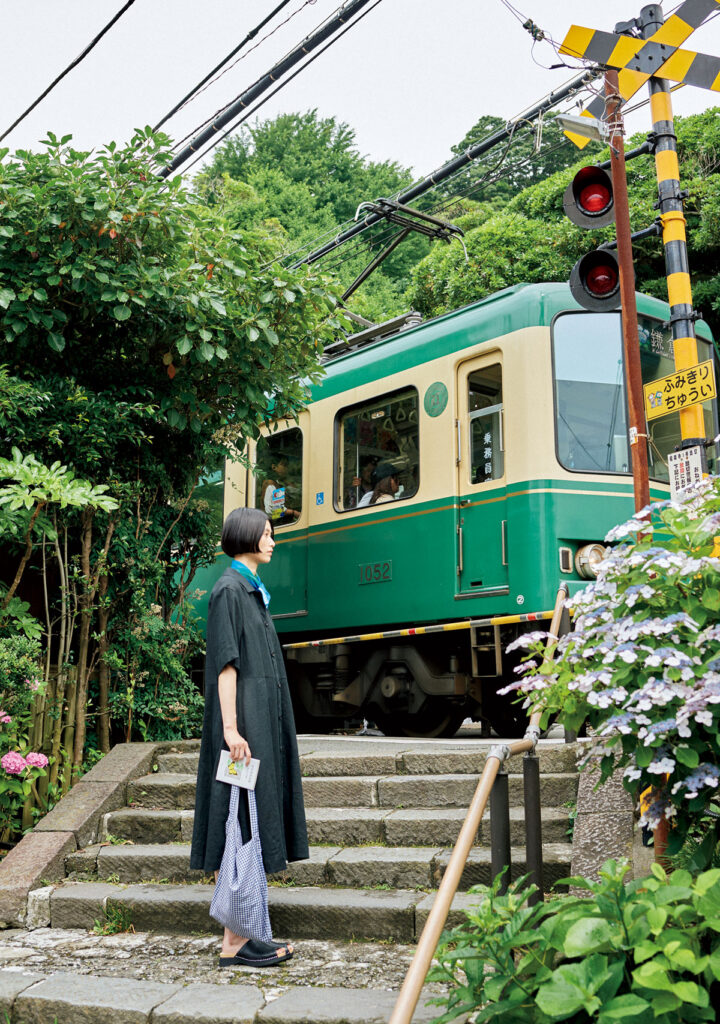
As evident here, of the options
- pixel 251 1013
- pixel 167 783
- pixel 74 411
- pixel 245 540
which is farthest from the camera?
pixel 74 411

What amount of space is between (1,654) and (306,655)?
4028mm

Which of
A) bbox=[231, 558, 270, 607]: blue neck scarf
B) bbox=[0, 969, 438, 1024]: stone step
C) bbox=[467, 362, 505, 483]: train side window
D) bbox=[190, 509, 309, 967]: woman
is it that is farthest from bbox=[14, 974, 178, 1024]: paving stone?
bbox=[467, 362, 505, 483]: train side window

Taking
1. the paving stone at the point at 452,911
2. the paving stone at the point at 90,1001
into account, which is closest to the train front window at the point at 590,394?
the paving stone at the point at 452,911

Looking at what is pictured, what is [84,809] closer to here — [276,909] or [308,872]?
[308,872]

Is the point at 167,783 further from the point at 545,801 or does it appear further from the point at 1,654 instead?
the point at 545,801

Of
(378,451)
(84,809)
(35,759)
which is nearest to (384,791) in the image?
(84,809)

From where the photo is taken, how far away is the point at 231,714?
12.6 ft

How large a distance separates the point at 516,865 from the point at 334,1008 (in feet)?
3.62

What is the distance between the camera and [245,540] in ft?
13.5

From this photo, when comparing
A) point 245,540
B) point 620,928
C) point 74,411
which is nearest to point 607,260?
point 245,540

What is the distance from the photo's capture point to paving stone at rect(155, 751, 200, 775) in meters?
5.88

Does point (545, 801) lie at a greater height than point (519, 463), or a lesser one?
lesser

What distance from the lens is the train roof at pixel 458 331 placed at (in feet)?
24.0

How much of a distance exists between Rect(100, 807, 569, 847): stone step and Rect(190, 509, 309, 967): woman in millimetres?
861
